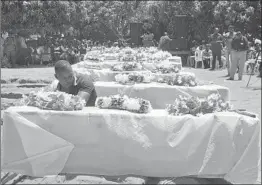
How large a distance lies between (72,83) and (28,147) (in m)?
1.40

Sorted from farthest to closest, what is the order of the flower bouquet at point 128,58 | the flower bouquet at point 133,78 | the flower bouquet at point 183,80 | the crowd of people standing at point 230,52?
the crowd of people standing at point 230,52 → the flower bouquet at point 128,58 → the flower bouquet at point 133,78 → the flower bouquet at point 183,80

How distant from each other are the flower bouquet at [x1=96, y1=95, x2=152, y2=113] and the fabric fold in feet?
1.92

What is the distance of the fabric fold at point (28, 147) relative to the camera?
4945 mm

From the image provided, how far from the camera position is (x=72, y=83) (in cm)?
616

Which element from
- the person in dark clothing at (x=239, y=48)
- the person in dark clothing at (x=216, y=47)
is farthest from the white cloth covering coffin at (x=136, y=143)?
the person in dark clothing at (x=216, y=47)

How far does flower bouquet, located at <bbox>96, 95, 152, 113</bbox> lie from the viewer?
504cm

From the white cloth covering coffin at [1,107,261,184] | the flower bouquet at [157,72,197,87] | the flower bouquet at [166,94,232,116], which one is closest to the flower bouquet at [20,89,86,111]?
the white cloth covering coffin at [1,107,261,184]

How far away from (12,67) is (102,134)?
66.6 ft

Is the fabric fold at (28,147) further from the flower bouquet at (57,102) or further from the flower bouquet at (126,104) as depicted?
the flower bouquet at (126,104)

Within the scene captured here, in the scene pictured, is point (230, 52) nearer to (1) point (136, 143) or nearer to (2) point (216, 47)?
(2) point (216, 47)

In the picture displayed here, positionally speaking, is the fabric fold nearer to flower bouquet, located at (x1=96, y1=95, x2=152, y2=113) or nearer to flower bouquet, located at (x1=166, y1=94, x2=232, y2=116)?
flower bouquet, located at (x1=96, y1=95, x2=152, y2=113)

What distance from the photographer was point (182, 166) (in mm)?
4984

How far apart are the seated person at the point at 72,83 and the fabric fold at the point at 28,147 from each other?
1.07m

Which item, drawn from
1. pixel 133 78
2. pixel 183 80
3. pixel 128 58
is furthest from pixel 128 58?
pixel 183 80
